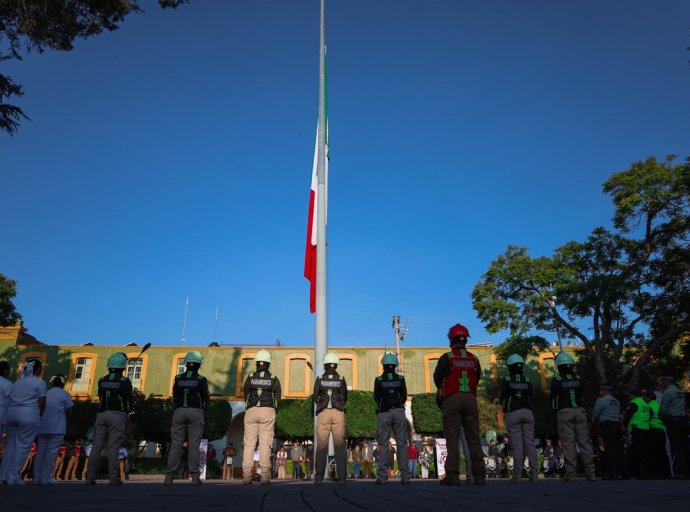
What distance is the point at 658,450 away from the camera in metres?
10.7

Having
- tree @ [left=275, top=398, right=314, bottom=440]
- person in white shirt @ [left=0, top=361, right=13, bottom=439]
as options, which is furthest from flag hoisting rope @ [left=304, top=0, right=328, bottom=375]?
tree @ [left=275, top=398, right=314, bottom=440]

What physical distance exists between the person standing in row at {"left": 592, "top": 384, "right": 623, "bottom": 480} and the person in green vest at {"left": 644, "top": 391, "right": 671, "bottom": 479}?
701 millimetres

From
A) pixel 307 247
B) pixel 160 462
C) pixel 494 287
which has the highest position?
pixel 494 287

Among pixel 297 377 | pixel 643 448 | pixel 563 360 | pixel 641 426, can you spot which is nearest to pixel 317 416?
pixel 563 360

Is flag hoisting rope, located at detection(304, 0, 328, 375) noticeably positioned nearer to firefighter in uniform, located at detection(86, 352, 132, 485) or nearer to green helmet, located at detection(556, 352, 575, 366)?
firefighter in uniform, located at detection(86, 352, 132, 485)

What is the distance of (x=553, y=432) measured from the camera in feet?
113

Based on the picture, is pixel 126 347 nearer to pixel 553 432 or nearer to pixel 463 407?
pixel 553 432

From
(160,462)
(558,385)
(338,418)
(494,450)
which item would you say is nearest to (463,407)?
(338,418)

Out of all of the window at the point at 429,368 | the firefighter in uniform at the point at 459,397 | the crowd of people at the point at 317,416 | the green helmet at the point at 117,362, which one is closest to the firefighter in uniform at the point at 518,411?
the crowd of people at the point at 317,416

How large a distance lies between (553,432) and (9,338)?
38.6 metres

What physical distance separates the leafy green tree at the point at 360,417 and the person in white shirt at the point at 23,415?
2688 cm

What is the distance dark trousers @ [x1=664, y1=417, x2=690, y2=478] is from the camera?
32.3ft

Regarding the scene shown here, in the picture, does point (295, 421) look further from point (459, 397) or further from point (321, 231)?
point (459, 397)

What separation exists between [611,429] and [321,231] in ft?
24.2
